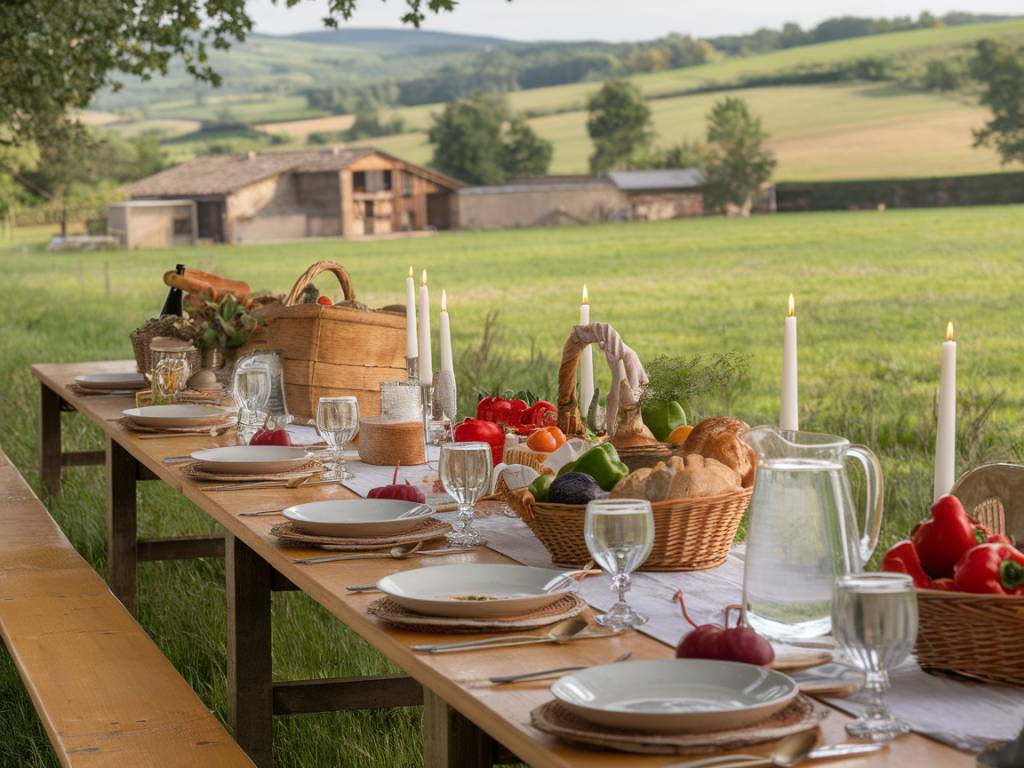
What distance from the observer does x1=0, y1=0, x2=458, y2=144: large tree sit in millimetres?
9773

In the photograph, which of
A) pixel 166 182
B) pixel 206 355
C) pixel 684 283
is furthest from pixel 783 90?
pixel 206 355

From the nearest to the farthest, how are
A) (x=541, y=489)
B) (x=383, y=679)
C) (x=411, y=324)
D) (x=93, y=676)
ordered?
(x=541, y=489) → (x=93, y=676) → (x=383, y=679) → (x=411, y=324)

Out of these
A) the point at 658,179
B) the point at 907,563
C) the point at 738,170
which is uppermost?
the point at 738,170

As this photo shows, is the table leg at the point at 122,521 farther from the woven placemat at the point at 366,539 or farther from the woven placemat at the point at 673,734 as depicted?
the woven placemat at the point at 673,734

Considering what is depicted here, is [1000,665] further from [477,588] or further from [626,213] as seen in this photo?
[626,213]

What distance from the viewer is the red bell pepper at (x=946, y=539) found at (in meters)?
1.98

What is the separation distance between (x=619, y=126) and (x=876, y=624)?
304ft

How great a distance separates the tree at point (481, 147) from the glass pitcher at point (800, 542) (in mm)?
86262

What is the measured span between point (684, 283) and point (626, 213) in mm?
46307

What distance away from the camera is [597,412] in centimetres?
340

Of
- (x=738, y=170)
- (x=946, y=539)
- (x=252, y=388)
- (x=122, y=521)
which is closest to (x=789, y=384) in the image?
(x=946, y=539)

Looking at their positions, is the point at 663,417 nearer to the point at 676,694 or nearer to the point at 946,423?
the point at 946,423

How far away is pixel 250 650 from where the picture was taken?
3436mm

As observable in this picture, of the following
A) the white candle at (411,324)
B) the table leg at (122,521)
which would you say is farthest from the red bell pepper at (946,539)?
the table leg at (122,521)
